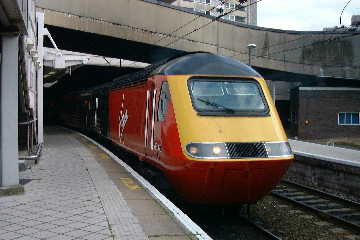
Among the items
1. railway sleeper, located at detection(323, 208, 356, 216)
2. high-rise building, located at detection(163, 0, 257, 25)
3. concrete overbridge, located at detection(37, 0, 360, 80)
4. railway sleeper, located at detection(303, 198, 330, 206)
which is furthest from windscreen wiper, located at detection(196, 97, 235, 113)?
high-rise building, located at detection(163, 0, 257, 25)

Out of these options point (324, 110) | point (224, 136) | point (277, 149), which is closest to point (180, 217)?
point (224, 136)

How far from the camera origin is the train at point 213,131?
26.8ft

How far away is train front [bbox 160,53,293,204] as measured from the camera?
26.7 feet

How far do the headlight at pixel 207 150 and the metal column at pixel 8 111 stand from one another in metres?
3.58

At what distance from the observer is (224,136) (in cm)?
834

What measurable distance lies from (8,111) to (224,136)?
14.1 ft

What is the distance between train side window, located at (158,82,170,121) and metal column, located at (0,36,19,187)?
2.91 meters

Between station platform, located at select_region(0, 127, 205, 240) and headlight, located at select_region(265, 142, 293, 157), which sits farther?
headlight, located at select_region(265, 142, 293, 157)

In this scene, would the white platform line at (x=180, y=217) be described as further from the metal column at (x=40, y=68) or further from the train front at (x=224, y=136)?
the metal column at (x=40, y=68)

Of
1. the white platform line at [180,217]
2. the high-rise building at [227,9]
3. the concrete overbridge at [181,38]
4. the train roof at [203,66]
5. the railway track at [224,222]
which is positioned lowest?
the railway track at [224,222]

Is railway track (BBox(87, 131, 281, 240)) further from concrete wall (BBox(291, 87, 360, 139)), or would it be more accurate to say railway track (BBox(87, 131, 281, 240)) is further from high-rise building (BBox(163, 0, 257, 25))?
high-rise building (BBox(163, 0, 257, 25))

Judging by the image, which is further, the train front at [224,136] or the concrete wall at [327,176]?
the concrete wall at [327,176]

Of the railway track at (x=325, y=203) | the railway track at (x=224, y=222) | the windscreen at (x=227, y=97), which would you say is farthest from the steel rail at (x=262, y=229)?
the windscreen at (x=227, y=97)

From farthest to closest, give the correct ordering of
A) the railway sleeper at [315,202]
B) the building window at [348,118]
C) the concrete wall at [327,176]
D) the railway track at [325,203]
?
the building window at [348,118], the concrete wall at [327,176], the railway sleeper at [315,202], the railway track at [325,203]
